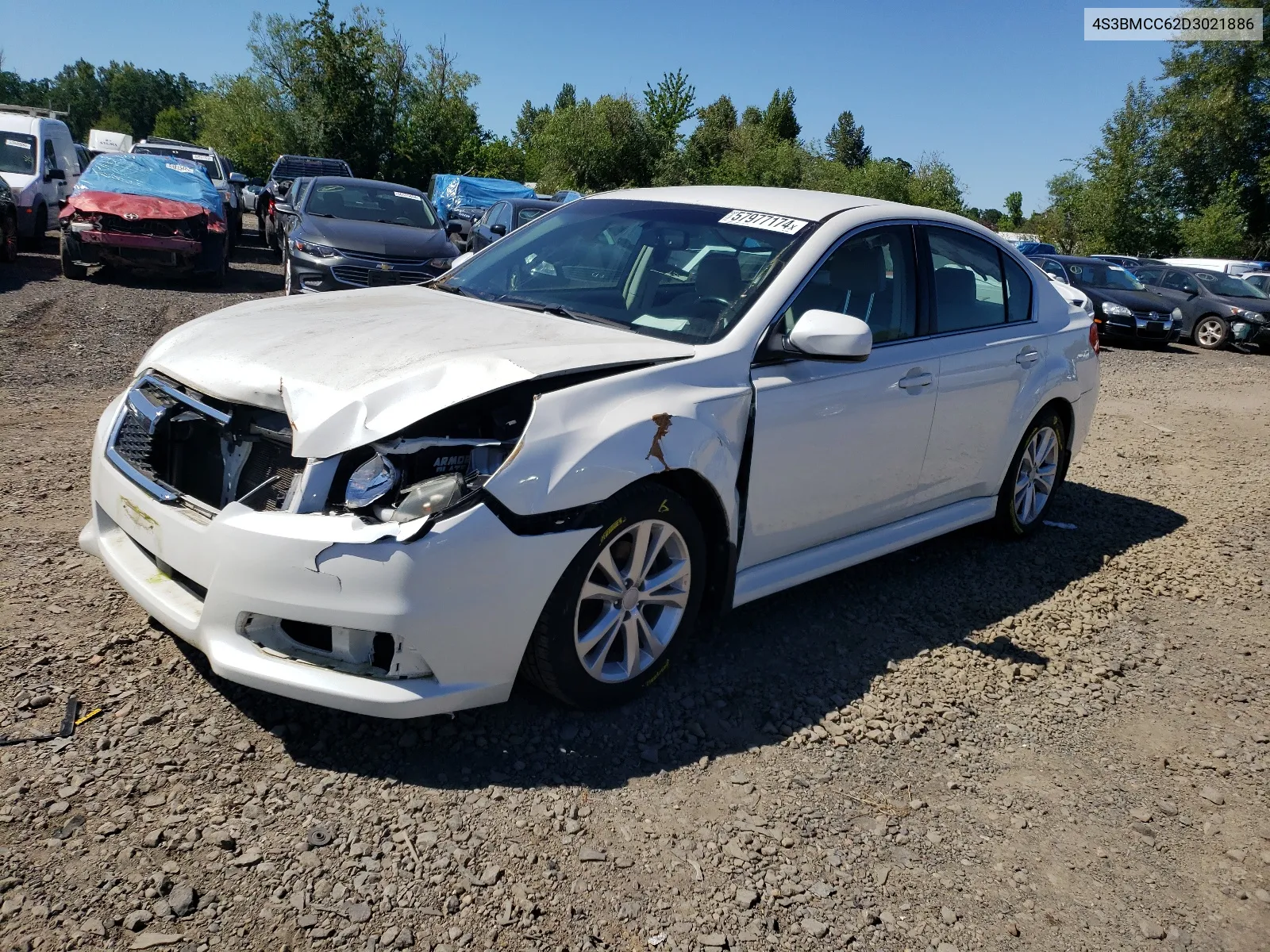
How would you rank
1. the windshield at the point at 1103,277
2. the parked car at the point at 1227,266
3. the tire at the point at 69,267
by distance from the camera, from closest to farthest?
the tire at the point at 69,267 < the windshield at the point at 1103,277 < the parked car at the point at 1227,266

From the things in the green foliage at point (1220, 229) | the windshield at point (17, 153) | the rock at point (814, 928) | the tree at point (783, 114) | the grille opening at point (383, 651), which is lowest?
the rock at point (814, 928)

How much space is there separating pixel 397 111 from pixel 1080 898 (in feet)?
128

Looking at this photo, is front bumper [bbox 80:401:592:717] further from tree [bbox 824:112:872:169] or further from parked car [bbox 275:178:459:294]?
tree [bbox 824:112:872:169]

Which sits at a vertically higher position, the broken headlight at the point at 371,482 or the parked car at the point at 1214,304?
the parked car at the point at 1214,304

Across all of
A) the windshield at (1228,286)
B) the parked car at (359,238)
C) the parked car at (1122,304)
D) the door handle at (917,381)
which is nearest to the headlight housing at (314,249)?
the parked car at (359,238)

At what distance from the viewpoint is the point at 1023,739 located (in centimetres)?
357

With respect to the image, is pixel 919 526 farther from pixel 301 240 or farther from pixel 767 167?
pixel 767 167

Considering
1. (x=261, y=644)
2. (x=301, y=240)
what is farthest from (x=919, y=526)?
(x=301, y=240)

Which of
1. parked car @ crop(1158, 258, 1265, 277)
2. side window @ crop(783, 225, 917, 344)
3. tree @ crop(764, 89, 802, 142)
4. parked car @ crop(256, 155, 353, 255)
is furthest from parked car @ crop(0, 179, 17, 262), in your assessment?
tree @ crop(764, 89, 802, 142)

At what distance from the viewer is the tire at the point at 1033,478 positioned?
5324 millimetres

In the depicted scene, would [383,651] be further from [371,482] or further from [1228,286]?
[1228,286]

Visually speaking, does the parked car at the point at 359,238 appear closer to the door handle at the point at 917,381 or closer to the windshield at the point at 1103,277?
the door handle at the point at 917,381

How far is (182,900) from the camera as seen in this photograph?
7.78 feet

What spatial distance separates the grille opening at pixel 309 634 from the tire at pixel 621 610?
61 centimetres
